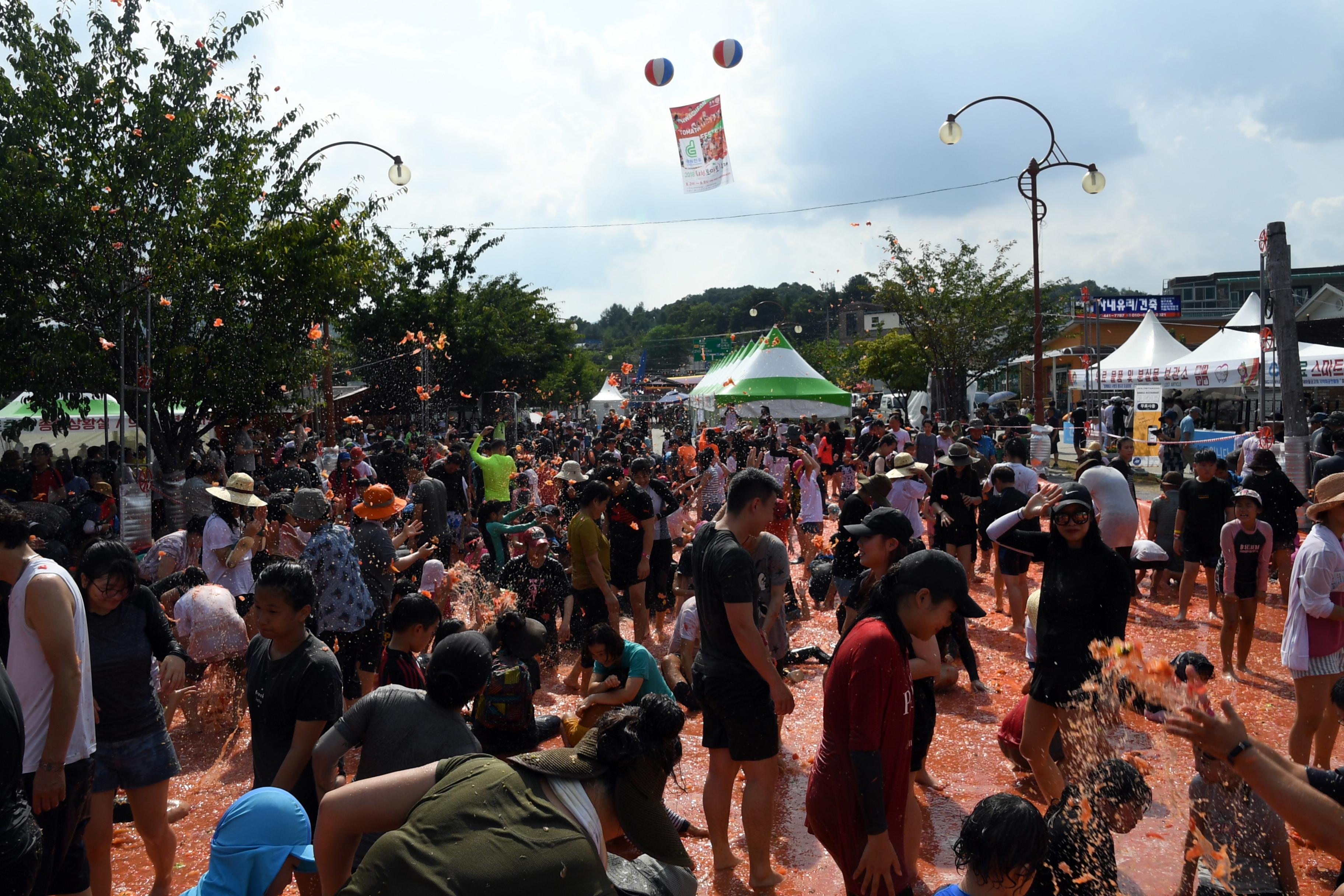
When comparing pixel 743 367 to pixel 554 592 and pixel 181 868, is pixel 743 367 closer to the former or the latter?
pixel 554 592

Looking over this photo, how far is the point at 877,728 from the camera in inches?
122

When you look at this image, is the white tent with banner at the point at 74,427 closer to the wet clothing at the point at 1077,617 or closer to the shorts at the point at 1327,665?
the wet clothing at the point at 1077,617

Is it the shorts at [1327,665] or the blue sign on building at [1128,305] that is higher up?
the blue sign on building at [1128,305]

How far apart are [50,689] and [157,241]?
1031 cm

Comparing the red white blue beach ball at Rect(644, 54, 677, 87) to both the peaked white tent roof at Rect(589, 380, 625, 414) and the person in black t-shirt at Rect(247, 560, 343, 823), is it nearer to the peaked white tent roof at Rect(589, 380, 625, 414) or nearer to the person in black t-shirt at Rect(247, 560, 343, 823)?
the person in black t-shirt at Rect(247, 560, 343, 823)

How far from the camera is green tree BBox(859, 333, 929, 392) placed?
125ft

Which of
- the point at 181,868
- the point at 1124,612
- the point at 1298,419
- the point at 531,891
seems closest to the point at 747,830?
the point at 1124,612

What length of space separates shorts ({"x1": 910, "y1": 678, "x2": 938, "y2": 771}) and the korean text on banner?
19.5 m

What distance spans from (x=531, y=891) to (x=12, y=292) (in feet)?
40.4

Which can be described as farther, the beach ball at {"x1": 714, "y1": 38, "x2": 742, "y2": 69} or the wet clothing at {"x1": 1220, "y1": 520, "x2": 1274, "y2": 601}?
the beach ball at {"x1": 714, "y1": 38, "x2": 742, "y2": 69}

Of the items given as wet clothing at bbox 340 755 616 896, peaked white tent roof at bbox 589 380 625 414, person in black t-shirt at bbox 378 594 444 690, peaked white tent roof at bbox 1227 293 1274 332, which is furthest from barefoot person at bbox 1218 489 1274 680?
peaked white tent roof at bbox 589 380 625 414

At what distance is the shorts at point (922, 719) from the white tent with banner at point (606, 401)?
3341cm

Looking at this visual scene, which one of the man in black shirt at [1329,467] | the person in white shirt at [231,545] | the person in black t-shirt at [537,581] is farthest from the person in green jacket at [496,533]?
the man in black shirt at [1329,467]

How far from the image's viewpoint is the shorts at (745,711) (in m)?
3.99
